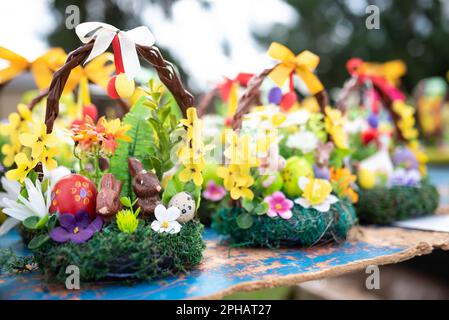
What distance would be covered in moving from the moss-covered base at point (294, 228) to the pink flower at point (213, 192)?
20 centimetres

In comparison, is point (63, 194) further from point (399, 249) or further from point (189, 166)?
point (399, 249)

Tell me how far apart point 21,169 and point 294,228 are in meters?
0.81

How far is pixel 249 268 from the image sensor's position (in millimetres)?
1285

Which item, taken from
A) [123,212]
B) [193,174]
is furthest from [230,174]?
[123,212]

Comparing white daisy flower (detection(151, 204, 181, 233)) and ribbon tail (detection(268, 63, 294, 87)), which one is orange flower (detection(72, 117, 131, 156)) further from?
ribbon tail (detection(268, 63, 294, 87))

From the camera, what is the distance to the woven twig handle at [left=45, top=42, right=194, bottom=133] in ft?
3.89

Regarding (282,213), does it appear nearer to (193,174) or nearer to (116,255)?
(193,174)

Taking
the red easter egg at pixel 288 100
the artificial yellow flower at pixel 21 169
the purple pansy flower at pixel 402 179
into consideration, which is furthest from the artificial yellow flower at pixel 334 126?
the artificial yellow flower at pixel 21 169

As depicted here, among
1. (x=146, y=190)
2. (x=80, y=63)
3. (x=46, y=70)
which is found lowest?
(x=146, y=190)

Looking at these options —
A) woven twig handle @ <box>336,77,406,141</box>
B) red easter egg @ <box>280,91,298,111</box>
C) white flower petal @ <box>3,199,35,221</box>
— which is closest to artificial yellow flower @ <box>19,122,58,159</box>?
white flower petal @ <box>3,199,35,221</box>

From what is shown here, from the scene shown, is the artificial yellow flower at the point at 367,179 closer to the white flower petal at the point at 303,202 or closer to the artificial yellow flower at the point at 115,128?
the white flower petal at the point at 303,202

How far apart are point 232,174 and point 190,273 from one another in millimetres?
349

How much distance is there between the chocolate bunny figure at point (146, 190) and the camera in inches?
48.8

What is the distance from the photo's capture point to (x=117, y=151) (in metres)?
1.37
